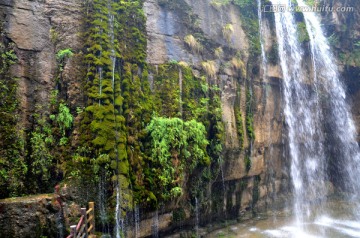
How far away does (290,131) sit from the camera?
16.2 meters

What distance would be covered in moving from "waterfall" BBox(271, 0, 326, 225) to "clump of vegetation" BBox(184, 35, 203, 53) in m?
5.28

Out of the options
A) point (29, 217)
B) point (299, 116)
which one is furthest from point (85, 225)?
point (299, 116)

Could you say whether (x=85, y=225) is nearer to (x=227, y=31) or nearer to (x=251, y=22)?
(x=227, y=31)

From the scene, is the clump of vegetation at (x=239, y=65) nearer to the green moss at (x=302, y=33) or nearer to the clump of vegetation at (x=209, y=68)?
the clump of vegetation at (x=209, y=68)

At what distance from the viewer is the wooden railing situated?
648 cm

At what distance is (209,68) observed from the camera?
12695mm

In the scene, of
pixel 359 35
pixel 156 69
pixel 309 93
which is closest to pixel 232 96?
pixel 156 69

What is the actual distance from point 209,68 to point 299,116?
6648 mm

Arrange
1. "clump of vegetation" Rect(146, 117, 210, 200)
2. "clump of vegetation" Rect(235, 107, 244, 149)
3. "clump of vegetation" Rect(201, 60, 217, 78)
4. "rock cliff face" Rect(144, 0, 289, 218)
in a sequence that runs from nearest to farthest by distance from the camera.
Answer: "clump of vegetation" Rect(146, 117, 210, 200) < "rock cliff face" Rect(144, 0, 289, 218) < "clump of vegetation" Rect(201, 60, 217, 78) < "clump of vegetation" Rect(235, 107, 244, 149)

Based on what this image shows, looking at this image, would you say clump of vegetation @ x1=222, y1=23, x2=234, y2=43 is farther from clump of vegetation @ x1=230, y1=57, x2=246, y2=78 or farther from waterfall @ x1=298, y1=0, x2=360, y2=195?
waterfall @ x1=298, y1=0, x2=360, y2=195

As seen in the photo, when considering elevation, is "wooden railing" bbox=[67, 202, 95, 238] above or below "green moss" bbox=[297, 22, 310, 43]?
below

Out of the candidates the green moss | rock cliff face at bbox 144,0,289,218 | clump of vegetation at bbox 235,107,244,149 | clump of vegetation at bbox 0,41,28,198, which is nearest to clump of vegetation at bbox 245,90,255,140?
rock cliff face at bbox 144,0,289,218

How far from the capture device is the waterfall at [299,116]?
633 inches

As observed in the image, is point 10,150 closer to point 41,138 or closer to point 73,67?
point 41,138
